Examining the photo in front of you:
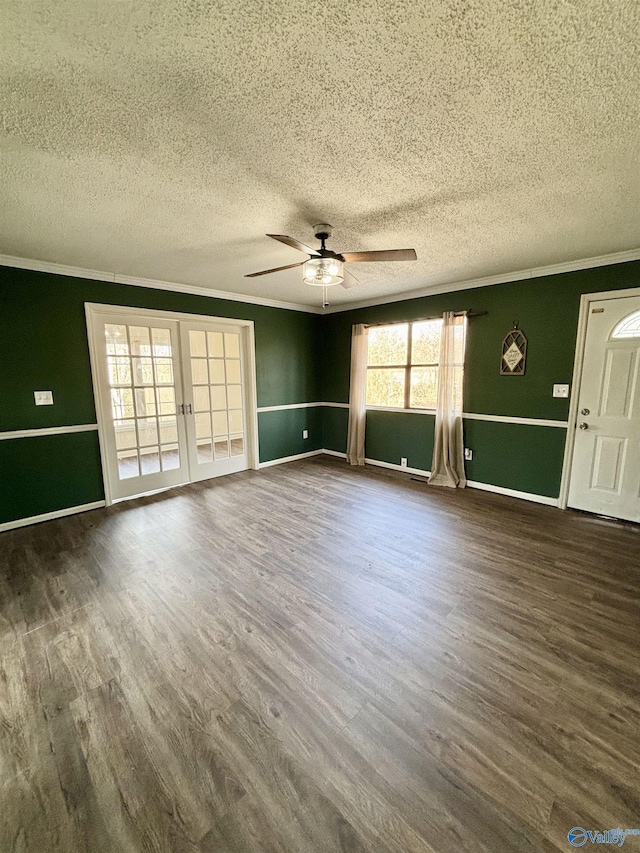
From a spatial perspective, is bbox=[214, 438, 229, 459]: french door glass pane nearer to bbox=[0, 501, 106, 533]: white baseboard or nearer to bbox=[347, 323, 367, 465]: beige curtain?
bbox=[0, 501, 106, 533]: white baseboard

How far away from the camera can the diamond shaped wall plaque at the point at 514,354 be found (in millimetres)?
3657

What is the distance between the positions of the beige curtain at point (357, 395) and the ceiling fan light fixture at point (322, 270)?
8.59 ft

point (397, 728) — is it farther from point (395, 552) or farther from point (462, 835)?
point (395, 552)

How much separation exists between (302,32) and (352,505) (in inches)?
133

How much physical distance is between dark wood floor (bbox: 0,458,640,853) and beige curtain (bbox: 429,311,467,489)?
1.37 m

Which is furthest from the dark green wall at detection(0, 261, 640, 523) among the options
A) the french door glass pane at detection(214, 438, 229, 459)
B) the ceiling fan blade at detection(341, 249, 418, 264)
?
the ceiling fan blade at detection(341, 249, 418, 264)

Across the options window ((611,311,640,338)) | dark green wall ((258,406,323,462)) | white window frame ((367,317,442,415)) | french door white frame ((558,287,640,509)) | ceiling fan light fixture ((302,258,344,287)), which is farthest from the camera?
dark green wall ((258,406,323,462))

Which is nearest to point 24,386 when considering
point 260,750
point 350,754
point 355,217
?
point 355,217

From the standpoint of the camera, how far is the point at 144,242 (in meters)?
2.70

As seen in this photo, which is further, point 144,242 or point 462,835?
point 144,242

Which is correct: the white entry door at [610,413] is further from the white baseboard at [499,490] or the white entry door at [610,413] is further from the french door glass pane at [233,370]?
the french door glass pane at [233,370]

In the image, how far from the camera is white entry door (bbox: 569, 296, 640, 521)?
3.05m

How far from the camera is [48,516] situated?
336cm

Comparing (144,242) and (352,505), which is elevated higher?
(144,242)
